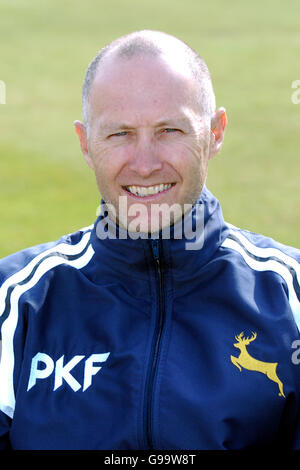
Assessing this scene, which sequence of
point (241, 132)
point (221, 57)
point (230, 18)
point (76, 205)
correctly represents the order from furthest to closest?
point (230, 18), point (221, 57), point (241, 132), point (76, 205)

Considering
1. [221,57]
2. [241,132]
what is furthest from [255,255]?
[221,57]

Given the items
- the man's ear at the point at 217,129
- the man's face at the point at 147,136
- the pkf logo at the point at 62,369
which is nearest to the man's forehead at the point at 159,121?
the man's face at the point at 147,136

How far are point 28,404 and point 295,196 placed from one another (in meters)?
4.91

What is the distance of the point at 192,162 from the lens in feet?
7.59

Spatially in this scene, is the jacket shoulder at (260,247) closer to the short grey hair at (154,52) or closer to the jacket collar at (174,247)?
the jacket collar at (174,247)

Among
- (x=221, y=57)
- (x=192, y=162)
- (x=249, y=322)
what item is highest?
(x=221, y=57)

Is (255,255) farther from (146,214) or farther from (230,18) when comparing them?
(230,18)

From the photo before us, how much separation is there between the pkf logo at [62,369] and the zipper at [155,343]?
0.14 m
